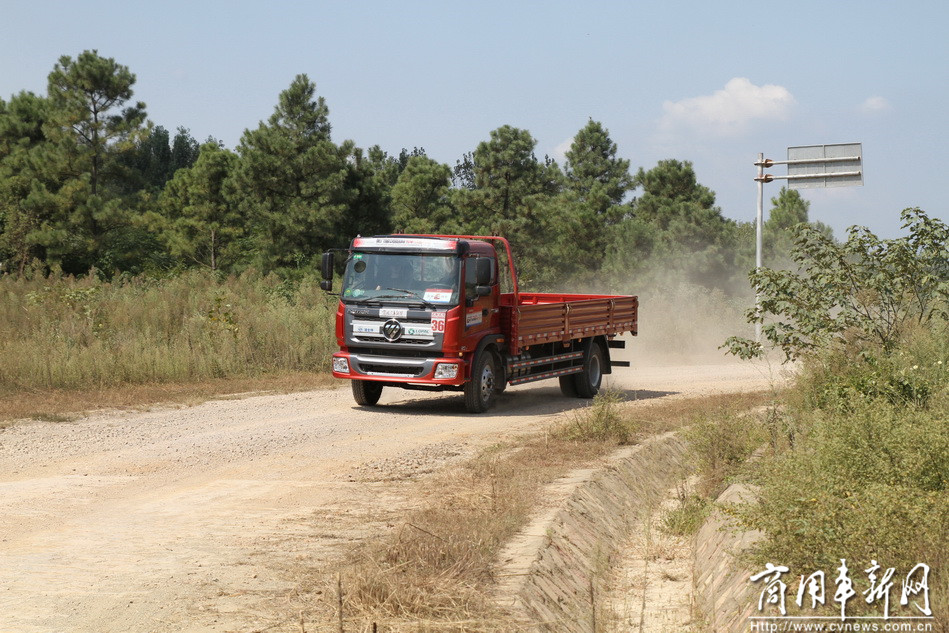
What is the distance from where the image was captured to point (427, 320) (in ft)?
47.4

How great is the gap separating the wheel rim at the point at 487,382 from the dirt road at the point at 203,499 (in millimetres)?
350

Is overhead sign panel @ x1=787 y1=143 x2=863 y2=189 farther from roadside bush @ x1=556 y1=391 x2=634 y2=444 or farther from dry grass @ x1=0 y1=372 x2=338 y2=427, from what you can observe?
roadside bush @ x1=556 y1=391 x2=634 y2=444

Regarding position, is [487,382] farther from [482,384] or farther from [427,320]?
[427,320]

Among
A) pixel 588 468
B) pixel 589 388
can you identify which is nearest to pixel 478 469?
pixel 588 468

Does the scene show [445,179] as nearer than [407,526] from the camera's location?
No

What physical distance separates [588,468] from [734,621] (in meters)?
4.39

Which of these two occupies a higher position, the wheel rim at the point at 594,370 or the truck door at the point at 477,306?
the truck door at the point at 477,306

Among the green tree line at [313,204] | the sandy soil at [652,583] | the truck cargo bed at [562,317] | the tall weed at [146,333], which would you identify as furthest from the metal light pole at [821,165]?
the sandy soil at [652,583]

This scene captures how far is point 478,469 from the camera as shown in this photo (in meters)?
10.3

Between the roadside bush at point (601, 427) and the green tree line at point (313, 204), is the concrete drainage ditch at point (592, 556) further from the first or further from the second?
the green tree line at point (313, 204)

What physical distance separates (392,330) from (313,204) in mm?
22778

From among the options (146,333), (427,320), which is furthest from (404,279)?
(146,333)

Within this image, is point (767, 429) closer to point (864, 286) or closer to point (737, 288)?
point (864, 286)

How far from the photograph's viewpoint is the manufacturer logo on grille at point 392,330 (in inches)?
576
